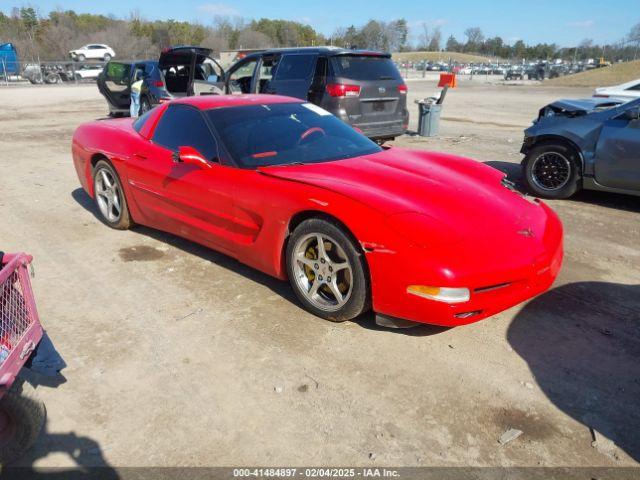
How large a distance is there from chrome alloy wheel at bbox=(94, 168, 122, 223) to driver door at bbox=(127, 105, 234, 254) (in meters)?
0.47

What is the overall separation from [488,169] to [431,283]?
5.90 feet

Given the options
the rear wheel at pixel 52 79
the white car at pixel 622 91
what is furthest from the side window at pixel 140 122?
the rear wheel at pixel 52 79

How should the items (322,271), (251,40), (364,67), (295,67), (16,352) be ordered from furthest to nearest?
(251,40) → (295,67) → (364,67) → (322,271) → (16,352)

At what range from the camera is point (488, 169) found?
416 cm

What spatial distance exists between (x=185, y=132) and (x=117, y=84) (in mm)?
10061

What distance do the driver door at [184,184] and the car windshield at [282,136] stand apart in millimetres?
151

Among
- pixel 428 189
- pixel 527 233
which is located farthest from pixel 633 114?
pixel 428 189

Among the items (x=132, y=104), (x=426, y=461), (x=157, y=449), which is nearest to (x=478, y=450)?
(x=426, y=461)

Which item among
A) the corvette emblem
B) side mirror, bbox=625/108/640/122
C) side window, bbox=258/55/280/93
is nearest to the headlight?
the corvette emblem

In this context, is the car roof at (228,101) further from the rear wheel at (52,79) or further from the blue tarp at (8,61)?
the blue tarp at (8,61)

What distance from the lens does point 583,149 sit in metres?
6.05

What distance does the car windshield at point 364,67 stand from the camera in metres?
7.98

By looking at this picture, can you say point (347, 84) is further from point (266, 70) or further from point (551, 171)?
point (551, 171)

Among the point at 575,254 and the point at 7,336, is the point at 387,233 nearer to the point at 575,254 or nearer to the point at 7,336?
the point at 7,336
